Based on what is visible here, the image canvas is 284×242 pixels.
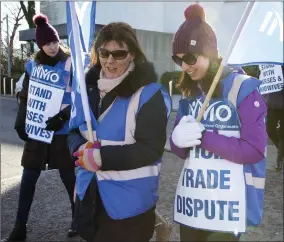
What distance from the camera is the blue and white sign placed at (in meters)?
1.90

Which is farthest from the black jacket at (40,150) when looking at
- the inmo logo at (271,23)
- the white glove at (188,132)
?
the inmo logo at (271,23)

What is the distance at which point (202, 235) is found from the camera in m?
2.07

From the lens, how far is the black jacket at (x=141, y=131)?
194 centimetres

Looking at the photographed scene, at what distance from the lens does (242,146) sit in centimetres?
184

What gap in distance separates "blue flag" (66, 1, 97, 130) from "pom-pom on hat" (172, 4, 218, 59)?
547 millimetres

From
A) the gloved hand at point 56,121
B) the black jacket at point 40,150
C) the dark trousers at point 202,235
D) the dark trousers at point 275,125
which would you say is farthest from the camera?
the dark trousers at point 275,125

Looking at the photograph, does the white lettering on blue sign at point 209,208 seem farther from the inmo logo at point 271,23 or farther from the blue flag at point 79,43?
the inmo logo at point 271,23

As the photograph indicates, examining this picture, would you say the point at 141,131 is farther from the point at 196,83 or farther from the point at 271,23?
the point at 271,23

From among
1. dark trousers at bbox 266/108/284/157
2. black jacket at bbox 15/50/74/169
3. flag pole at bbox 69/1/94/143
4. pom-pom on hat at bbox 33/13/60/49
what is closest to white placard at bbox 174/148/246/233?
flag pole at bbox 69/1/94/143

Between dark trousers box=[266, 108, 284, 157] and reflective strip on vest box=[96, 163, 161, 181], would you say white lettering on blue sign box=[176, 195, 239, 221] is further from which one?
dark trousers box=[266, 108, 284, 157]

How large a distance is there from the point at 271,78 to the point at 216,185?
3.08 m

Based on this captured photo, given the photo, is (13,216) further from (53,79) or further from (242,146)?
(242,146)

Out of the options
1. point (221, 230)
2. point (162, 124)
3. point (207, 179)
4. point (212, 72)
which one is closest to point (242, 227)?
point (221, 230)

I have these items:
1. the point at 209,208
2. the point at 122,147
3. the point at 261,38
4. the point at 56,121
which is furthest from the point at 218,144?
the point at 56,121
